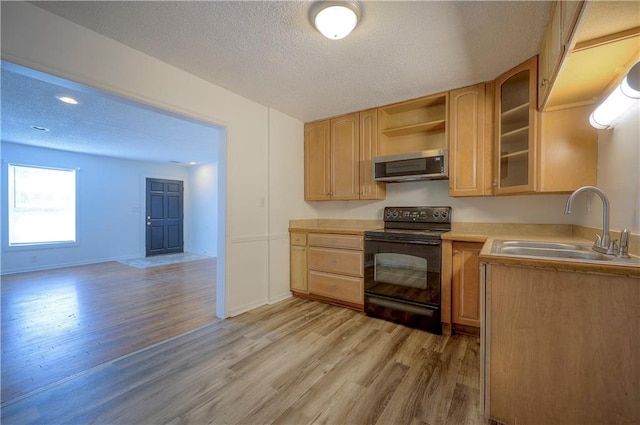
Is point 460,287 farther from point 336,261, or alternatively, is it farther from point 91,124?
point 91,124

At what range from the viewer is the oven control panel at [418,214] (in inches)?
109

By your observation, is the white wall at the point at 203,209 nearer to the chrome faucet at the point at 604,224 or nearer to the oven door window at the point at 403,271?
the oven door window at the point at 403,271

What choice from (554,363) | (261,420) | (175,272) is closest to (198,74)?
(261,420)

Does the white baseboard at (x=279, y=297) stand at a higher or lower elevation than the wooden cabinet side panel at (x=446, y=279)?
lower

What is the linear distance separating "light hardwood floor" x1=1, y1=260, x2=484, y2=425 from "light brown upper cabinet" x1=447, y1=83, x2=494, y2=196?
139 cm

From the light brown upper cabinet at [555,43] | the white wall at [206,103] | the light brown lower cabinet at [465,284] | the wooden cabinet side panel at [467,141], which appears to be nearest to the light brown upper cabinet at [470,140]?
the wooden cabinet side panel at [467,141]

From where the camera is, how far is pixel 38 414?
142 cm

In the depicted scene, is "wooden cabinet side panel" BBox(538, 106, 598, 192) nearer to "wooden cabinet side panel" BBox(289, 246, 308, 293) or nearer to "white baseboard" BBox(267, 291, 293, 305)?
"wooden cabinet side panel" BBox(289, 246, 308, 293)

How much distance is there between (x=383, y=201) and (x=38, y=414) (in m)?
3.21

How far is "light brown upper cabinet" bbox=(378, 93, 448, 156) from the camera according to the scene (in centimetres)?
281

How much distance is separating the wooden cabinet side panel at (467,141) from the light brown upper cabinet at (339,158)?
83cm

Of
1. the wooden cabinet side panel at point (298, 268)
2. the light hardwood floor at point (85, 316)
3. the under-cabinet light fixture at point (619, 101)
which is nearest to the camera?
the under-cabinet light fixture at point (619, 101)

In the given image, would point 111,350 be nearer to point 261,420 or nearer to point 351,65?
point 261,420

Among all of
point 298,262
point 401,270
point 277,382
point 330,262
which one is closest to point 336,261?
point 330,262
